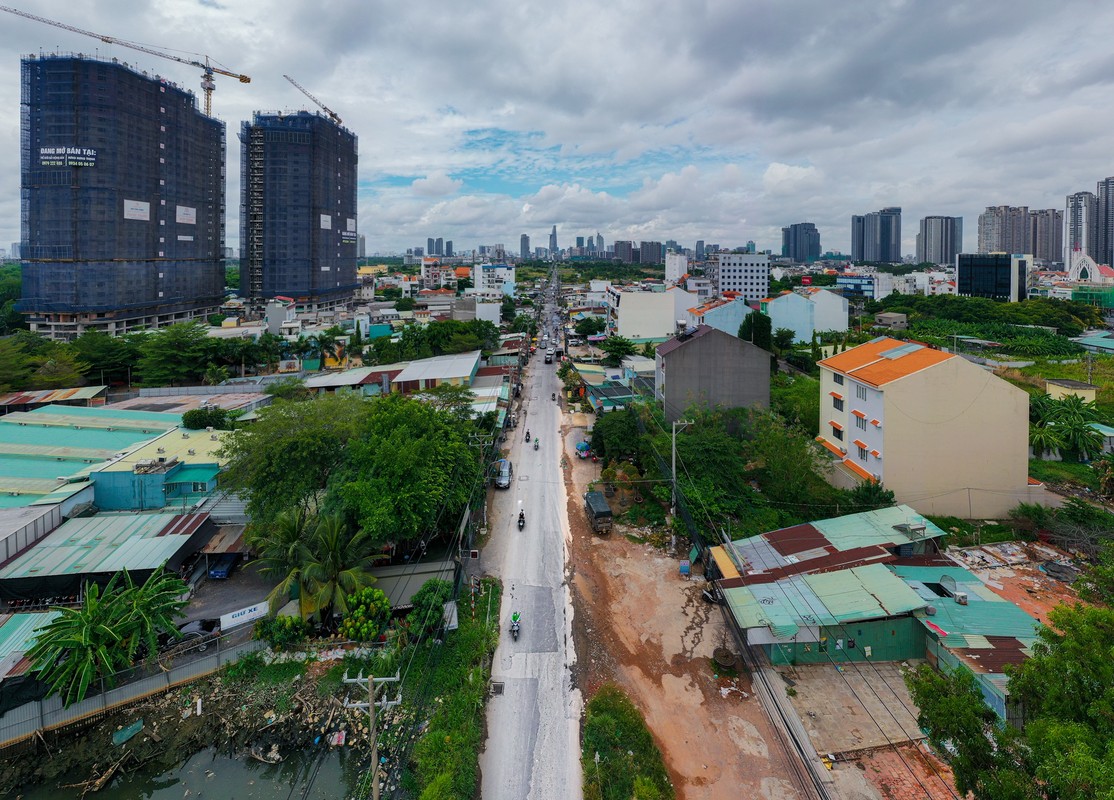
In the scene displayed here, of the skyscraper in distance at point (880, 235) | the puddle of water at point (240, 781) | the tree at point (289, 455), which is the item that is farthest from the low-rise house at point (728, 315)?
the skyscraper in distance at point (880, 235)

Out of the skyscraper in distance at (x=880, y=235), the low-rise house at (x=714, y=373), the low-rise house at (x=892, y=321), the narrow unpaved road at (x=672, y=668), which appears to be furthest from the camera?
the skyscraper in distance at (x=880, y=235)

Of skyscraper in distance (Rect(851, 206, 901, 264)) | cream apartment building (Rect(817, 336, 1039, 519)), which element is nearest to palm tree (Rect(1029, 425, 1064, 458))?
cream apartment building (Rect(817, 336, 1039, 519))

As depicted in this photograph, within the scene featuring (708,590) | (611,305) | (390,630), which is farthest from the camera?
(611,305)

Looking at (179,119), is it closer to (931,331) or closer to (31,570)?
(31,570)

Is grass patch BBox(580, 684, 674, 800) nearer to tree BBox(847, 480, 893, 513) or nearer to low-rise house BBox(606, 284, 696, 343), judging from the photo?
tree BBox(847, 480, 893, 513)

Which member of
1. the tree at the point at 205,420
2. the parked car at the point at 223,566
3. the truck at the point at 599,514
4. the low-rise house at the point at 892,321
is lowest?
the parked car at the point at 223,566

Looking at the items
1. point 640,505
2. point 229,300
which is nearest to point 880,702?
point 640,505

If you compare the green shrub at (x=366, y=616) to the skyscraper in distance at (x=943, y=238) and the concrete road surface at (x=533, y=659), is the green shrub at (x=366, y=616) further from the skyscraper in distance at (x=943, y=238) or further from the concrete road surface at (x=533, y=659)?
the skyscraper in distance at (x=943, y=238)
